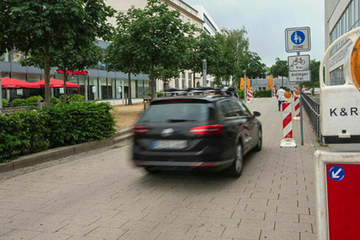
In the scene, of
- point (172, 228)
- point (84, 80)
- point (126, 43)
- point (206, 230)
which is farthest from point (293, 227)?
point (84, 80)

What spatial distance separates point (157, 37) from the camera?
1836 cm

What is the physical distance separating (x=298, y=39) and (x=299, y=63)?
0.71m

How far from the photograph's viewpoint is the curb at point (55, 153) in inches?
282

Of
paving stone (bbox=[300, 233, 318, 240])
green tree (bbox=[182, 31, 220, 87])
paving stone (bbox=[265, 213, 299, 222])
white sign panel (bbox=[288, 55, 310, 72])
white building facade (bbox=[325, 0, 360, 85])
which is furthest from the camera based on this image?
green tree (bbox=[182, 31, 220, 87])

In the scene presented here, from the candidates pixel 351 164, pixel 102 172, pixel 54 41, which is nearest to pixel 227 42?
pixel 54 41

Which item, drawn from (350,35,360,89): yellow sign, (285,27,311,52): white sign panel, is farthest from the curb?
(350,35,360,89): yellow sign

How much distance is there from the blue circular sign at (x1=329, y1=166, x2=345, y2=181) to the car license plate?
11.7 ft

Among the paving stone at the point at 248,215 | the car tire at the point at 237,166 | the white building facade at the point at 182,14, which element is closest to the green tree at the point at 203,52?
the white building facade at the point at 182,14

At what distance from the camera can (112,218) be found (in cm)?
429

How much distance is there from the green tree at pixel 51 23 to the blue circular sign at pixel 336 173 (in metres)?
8.69

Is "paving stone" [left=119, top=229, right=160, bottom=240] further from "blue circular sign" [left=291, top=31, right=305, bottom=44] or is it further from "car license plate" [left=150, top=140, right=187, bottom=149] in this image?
"blue circular sign" [left=291, top=31, right=305, bottom=44]

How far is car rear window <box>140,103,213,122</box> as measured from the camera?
18.6ft

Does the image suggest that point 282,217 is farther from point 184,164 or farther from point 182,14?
point 182,14

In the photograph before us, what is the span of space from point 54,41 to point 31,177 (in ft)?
18.1
